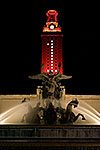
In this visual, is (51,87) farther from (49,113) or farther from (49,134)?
(49,134)

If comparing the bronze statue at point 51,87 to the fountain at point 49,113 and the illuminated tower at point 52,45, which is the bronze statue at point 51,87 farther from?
the illuminated tower at point 52,45

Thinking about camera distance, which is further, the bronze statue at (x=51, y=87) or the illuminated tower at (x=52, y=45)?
the illuminated tower at (x=52, y=45)

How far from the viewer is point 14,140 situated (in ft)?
26.7

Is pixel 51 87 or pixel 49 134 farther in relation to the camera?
pixel 51 87

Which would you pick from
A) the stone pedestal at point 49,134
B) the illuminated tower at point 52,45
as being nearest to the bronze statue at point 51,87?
the illuminated tower at point 52,45

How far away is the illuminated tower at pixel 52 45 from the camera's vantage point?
902 inches

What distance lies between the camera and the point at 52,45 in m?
23.5

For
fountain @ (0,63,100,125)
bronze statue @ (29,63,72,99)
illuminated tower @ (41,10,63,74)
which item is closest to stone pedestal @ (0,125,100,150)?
fountain @ (0,63,100,125)

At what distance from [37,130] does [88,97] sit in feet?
38.9

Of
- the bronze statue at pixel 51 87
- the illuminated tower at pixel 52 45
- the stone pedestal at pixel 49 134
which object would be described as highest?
the illuminated tower at pixel 52 45

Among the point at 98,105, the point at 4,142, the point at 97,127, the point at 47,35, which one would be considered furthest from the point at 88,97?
the point at 4,142

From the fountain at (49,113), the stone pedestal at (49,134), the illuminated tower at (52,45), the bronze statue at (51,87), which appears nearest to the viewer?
the stone pedestal at (49,134)

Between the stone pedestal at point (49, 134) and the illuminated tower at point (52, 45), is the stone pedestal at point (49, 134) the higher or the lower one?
the lower one

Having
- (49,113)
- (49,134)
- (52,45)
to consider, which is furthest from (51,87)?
(49,134)
